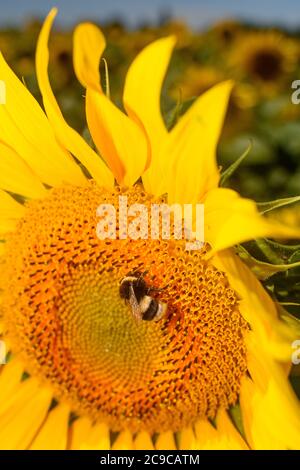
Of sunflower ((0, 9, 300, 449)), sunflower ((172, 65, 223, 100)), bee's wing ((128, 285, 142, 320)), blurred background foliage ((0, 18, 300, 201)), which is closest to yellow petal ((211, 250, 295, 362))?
sunflower ((0, 9, 300, 449))

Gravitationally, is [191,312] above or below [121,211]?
below

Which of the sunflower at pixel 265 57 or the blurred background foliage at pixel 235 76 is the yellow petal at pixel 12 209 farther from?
the sunflower at pixel 265 57

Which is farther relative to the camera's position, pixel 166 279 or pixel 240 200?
pixel 166 279

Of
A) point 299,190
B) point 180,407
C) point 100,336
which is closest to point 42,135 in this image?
point 100,336

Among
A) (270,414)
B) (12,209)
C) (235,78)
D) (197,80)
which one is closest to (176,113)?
(12,209)

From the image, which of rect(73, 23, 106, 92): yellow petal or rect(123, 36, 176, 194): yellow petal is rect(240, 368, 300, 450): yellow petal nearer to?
rect(123, 36, 176, 194): yellow petal
